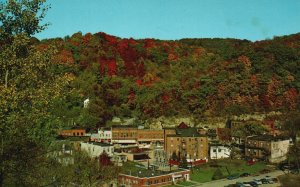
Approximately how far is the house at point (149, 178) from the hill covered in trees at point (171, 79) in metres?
21.9

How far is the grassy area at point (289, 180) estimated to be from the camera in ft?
21.6

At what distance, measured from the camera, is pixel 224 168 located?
4603cm

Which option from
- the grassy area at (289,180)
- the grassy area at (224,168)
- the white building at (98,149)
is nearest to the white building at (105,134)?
the white building at (98,149)

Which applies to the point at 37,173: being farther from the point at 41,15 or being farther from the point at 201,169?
the point at 201,169

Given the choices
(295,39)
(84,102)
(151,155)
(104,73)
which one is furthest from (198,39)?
(151,155)

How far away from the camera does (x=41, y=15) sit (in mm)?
10406

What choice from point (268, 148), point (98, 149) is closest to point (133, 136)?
point (98, 149)

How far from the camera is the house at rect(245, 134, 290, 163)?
165 ft

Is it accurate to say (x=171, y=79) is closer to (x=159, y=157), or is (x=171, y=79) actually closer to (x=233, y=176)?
(x=159, y=157)

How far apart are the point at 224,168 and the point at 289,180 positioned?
40357mm

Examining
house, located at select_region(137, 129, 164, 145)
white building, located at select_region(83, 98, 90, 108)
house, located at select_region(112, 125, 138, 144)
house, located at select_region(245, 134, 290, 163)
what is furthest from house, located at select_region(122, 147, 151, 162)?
white building, located at select_region(83, 98, 90, 108)

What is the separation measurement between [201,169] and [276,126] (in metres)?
19.4

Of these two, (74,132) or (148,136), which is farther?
(74,132)

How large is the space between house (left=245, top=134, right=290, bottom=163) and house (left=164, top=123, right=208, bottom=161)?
5.76 meters
